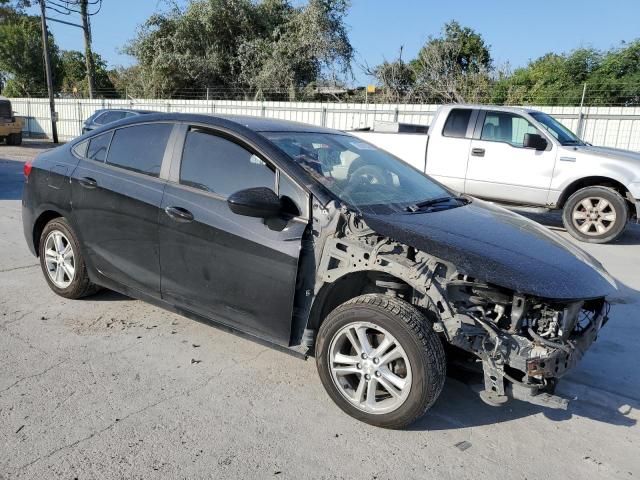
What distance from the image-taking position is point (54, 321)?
13.7 ft

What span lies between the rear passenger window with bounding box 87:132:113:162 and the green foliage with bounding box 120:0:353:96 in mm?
23989

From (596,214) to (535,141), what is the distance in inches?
55.9

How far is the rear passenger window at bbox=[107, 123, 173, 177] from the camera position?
3.83 metres

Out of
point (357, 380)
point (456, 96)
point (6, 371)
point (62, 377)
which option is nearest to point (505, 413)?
point (357, 380)

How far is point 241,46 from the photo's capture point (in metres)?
28.5

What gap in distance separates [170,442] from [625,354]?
3.34 meters

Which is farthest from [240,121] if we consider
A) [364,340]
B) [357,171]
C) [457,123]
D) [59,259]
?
[457,123]

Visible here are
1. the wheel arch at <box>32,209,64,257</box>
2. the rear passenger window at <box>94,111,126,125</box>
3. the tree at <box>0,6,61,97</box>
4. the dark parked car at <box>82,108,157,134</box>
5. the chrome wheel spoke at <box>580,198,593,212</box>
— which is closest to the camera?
the wheel arch at <box>32,209,64,257</box>

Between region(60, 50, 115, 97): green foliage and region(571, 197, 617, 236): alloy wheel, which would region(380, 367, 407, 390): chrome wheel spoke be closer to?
region(571, 197, 617, 236): alloy wheel

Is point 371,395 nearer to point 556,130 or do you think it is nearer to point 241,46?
point 556,130

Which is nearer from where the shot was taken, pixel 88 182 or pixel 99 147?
pixel 88 182

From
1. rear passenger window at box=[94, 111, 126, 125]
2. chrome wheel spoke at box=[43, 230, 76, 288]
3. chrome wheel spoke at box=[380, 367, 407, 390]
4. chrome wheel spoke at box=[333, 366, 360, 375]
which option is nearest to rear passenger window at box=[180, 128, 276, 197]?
chrome wheel spoke at box=[333, 366, 360, 375]

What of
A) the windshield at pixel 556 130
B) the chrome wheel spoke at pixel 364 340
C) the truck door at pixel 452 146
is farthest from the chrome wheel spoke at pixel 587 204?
the chrome wheel spoke at pixel 364 340

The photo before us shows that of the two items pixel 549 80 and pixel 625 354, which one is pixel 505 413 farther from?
pixel 549 80
